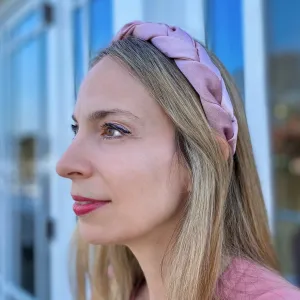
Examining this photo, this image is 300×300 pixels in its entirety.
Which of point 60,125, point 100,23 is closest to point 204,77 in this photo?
point 100,23

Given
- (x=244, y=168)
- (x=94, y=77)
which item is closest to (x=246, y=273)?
(x=244, y=168)

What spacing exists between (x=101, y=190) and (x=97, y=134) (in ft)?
0.37

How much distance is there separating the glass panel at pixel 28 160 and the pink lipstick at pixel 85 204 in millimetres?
1418

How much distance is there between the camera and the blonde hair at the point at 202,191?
2.62 feet

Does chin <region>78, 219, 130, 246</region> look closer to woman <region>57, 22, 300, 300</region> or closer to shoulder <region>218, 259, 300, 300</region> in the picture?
woman <region>57, 22, 300, 300</region>

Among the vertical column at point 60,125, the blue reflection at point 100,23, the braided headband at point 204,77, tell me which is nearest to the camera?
the braided headband at point 204,77

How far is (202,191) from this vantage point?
2.65ft

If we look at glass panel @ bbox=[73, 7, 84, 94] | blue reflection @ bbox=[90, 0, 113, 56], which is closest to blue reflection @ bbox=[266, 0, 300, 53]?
blue reflection @ bbox=[90, 0, 113, 56]

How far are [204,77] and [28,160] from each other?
190 centimetres

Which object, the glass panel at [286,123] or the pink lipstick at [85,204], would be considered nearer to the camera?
the pink lipstick at [85,204]

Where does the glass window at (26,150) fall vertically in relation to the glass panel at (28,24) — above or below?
below

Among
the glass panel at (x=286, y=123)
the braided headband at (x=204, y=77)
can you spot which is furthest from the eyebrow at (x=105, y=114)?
the glass panel at (x=286, y=123)

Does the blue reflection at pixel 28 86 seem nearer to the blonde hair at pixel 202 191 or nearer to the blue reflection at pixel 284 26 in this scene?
the blue reflection at pixel 284 26

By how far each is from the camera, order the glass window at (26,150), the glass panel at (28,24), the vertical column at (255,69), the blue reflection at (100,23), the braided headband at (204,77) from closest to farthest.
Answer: the braided headband at (204,77) → the vertical column at (255,69) → the blue reflection at (100,23) → the glass panel at (28,24) → the glass window at (26,150)
